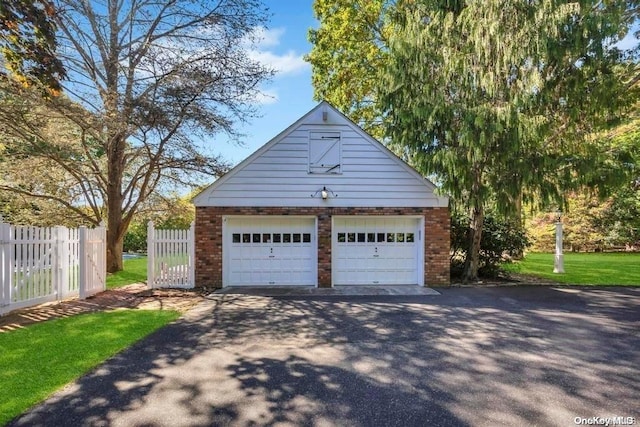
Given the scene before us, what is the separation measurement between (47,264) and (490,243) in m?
11.9

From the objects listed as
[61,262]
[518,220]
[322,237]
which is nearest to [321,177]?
[322,237]

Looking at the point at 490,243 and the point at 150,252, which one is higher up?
the point at 490,243

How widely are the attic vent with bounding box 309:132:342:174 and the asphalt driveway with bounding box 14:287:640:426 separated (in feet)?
15.4

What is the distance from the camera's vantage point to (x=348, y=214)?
436 inches

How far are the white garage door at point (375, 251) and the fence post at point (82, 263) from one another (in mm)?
6414

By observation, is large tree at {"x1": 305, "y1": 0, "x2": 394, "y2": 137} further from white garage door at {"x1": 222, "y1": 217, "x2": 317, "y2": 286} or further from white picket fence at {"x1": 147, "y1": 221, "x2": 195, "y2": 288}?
white picket fence at {"x1": 147, "y1": 221, "x2": 195, "y2": 288}

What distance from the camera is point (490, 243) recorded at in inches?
477

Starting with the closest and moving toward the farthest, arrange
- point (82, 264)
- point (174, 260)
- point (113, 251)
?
point (82, 264) < point (174, 260) < point (113, 251)

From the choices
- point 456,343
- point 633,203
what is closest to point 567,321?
point 456,343

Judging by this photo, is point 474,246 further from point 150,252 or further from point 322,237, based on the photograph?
point 150,252

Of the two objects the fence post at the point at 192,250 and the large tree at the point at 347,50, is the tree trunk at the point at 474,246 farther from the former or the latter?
the fence post at the point at 192,250

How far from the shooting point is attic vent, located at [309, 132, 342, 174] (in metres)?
11.1

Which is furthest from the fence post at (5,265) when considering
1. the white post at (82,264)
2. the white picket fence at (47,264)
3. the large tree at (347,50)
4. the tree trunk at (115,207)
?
the large tree at (347,50)

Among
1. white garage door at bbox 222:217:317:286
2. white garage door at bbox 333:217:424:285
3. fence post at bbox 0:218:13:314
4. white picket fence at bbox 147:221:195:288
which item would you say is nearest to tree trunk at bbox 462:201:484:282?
white garage door at bbox 333:217:424:285
